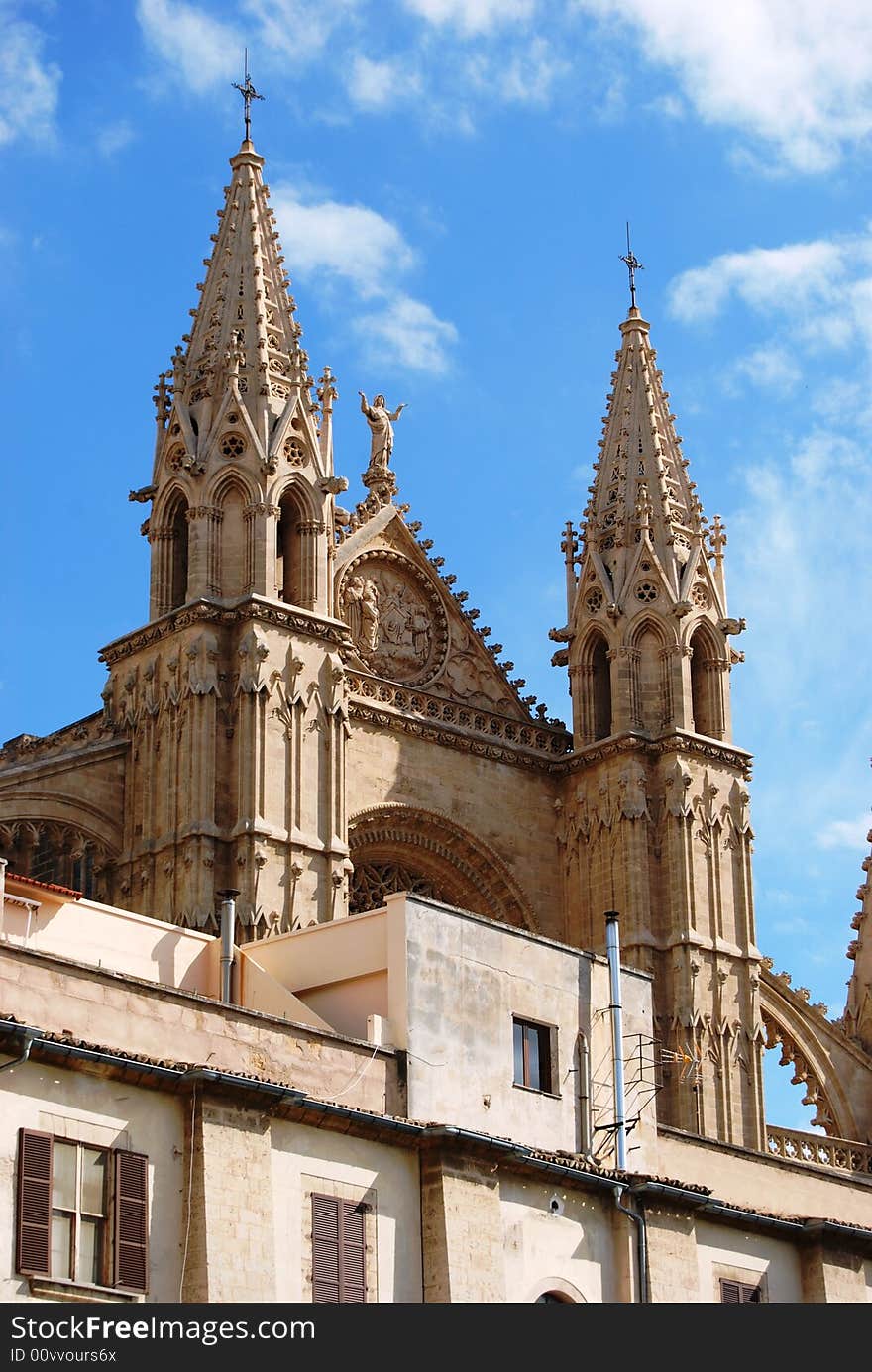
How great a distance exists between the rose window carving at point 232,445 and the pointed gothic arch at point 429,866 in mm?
5477

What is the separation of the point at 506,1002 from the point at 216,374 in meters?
14.9

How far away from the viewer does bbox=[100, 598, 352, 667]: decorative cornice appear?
1569 inches

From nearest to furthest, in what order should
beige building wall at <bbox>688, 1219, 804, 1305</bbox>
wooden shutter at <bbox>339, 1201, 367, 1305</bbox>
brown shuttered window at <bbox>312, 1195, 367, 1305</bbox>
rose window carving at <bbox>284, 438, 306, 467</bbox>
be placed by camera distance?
brown shuttered window at <bbox>312, 1195, 367, 1305</bbox> < wooden shutter at <bbox>339, 1201, 367, 1305</bbox> < beige building wall at <bbox>688, 1219, 804, 1305</bbox> < rose window carving at <bbox>284, 438, 306, 467</bbox>

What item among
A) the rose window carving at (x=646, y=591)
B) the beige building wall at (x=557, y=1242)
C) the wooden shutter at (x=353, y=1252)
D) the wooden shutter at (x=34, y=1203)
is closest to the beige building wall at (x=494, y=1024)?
the beige building wall at (x=557, y=1242)

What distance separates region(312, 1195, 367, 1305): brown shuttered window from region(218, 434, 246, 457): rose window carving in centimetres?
1684

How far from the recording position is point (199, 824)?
3847 centimetres

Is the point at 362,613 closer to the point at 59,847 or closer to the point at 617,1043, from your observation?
the point at 59,847

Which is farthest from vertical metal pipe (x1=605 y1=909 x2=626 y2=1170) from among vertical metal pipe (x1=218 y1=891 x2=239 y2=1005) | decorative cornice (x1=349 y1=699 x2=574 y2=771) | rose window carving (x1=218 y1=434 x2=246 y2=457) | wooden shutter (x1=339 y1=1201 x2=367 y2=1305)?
rose window carving (x1=218 y1=434 x2=246 y2=457)

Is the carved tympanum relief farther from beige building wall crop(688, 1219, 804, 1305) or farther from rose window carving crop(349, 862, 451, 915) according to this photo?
beige building wall crop(688, 1219, 804, 1305)

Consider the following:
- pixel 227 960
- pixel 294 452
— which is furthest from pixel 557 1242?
pixel 294 452

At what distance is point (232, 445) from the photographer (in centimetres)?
4156

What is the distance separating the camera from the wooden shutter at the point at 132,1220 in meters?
24.4

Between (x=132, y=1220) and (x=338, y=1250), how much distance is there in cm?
252
